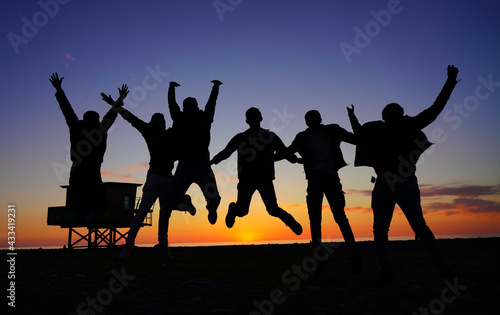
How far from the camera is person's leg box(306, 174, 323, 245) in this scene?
24.4 feet

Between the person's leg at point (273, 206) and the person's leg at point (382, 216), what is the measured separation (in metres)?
2.37

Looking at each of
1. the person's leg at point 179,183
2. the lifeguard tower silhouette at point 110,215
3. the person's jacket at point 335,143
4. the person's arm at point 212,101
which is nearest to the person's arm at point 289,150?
the person's jacket at point 335,143

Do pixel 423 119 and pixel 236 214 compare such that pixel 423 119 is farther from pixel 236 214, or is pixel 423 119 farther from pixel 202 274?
pixel 202 274

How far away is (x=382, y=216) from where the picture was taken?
20.3ft

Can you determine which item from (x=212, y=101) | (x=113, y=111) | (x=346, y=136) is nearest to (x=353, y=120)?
(x=346, y=136)

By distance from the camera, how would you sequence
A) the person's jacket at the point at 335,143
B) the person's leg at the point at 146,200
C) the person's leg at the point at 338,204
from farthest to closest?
the person's leg at the point at 146,200 < the person's jacket at the point at 335,143 < the person's leg at the point at 338,204

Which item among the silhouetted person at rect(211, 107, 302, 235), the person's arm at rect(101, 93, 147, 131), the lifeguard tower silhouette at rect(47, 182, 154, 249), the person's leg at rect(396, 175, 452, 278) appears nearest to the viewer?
the person's leg at rect(396, 175, 452, 278)

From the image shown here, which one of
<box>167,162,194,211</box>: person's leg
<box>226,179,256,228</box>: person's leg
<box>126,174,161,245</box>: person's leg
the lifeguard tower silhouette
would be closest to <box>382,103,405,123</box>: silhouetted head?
<box>226,179,256,228</box>: person's leg

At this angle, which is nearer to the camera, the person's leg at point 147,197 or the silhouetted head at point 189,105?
the silhouetted head at point 189,105

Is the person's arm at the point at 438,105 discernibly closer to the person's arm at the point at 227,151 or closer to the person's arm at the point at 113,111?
the person's arm at the point at 227,151

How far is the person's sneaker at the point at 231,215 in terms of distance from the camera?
8.41 meters

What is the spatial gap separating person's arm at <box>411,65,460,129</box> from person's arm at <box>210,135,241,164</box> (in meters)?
3.44

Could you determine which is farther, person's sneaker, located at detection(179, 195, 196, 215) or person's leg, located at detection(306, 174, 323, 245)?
person's sneaker, located at detection(179, 195, 196, 215)

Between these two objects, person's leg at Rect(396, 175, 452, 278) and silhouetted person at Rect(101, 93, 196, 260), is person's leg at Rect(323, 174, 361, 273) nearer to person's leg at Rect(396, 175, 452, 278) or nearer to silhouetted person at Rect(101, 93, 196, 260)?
person's leg at Rect(396, 175, 452, 278)
